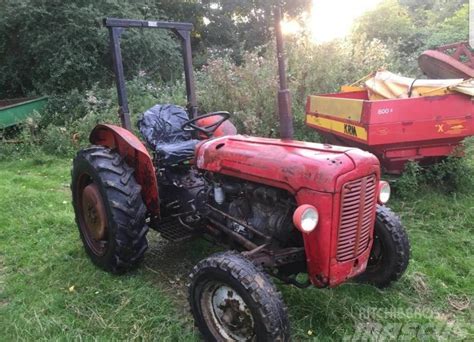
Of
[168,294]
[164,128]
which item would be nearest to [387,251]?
[168,294]

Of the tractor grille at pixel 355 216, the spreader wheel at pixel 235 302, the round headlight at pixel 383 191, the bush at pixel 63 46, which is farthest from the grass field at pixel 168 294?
the bush at pixel 63 46

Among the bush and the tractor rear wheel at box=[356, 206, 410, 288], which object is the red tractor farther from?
the bush

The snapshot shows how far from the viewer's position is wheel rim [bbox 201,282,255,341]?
7.83 feet

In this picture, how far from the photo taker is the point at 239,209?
2906 mm

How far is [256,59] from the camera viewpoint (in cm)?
735

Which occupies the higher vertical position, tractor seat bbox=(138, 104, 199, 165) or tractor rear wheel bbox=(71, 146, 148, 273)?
tractor seat bbox=(138, 104, 199, 165)

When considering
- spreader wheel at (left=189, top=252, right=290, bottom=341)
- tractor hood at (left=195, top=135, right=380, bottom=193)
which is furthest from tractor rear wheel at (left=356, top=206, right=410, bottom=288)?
spreader wheel at (left=189, top=252, right=290, bottom=341)

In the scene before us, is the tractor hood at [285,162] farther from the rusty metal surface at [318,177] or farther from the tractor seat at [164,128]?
the tractor seat at [164,128]

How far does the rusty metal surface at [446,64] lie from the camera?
6.50 m

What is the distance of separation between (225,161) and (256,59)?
484 centimetres

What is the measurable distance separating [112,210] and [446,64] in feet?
18.7

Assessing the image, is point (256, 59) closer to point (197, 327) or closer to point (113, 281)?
point (113, 281)

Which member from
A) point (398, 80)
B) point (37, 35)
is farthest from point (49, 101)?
point (398, 80)

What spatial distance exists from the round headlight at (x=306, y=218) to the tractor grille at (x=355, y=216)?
0.17 metres
